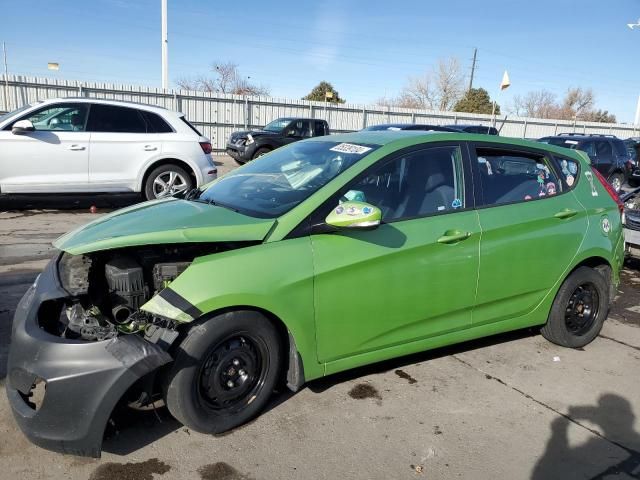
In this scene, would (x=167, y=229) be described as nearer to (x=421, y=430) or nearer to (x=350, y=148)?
(x=350, y=148)

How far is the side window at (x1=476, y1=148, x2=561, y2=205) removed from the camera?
3.87 m

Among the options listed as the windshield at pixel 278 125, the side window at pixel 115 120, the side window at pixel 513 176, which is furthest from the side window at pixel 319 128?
the side window at pixel 513 176

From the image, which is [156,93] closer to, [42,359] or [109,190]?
[109,190]

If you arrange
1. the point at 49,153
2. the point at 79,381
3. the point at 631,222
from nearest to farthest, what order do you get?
the point at 79,381
the point at 631,222
the point at 49,153

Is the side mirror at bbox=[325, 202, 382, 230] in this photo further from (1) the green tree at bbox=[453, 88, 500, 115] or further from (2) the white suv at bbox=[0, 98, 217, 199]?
(1) the green tree at bbox=[453, 88, 500, 115]

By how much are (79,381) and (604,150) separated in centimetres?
1642

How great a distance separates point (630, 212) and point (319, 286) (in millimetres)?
5915

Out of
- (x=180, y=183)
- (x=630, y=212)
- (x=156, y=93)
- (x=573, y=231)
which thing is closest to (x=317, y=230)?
(x=573, y=231)

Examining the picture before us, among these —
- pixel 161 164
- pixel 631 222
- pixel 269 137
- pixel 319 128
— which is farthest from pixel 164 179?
pixel 319 128

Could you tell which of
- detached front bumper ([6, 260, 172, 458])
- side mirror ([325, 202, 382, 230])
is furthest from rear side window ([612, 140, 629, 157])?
detached front bumper ([6, 260, 172, 458])

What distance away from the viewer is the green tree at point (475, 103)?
5272cm

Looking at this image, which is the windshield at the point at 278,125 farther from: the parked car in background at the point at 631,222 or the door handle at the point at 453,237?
the door handle at the point at 453,237

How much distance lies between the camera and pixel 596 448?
3057mm

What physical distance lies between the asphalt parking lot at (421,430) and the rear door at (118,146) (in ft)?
15.8
